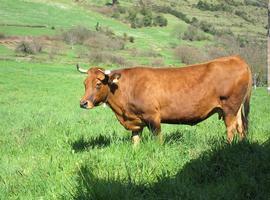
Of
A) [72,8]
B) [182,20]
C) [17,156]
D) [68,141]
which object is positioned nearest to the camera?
[17,156]

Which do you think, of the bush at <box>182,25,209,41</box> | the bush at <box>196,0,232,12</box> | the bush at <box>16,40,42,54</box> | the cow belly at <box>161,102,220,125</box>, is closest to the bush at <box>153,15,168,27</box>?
the bush at <box>182,25,209,41</box>

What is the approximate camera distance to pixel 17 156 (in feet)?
29.2

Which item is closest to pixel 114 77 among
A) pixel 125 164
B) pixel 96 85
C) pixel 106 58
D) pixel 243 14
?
pixel 96 85

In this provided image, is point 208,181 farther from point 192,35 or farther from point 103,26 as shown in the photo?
point 192,35

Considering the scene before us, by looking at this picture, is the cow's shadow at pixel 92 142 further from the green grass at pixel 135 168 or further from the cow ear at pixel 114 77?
the cow ear at pixel 114 77

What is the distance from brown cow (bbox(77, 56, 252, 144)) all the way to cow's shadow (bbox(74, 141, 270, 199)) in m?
2.04

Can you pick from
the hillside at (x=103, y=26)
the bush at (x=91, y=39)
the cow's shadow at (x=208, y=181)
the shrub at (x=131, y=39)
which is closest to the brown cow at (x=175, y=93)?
the cow's shadow at (x=208, y=181)

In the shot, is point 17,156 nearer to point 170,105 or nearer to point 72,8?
point 170,105

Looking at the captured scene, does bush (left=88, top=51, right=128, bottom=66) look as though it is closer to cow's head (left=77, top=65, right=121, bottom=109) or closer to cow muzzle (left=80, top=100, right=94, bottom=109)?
cow's head (left=77, top=65, right=121, bottom=109)

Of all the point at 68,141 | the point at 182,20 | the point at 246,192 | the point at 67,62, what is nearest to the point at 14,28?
the point at 67,62

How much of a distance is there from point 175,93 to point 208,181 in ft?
9.86

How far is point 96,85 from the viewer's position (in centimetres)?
904

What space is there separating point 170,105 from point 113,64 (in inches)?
2052

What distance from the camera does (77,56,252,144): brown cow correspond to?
902 cm
